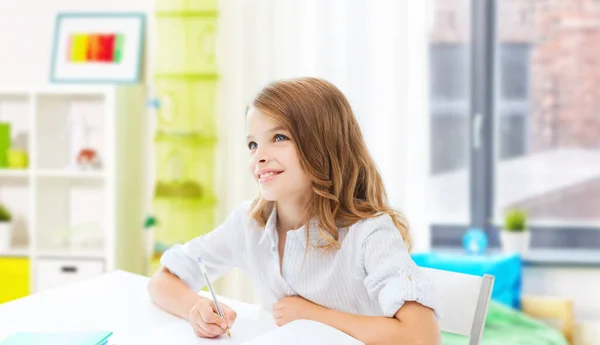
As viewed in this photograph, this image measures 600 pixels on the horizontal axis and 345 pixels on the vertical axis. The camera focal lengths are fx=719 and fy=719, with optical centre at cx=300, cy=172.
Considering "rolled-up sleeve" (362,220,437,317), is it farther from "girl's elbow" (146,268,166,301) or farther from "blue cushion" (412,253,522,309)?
"blue cushion" (412,253,522,309)

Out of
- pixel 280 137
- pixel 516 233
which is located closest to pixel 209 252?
pixel 280 137

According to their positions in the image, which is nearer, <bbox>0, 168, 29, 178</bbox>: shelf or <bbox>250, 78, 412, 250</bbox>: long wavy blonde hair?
<bbox>250, 78, 412, 250</bbox>: long wavy blonde hair

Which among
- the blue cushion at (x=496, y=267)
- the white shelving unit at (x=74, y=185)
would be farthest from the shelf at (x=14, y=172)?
the blue cushion at (x=496, y=267)

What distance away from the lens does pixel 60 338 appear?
1105 mm

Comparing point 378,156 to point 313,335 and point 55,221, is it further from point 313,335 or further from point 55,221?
point 313,335

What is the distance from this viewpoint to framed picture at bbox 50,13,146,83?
312 centimetres

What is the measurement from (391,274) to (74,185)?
7.77 feet

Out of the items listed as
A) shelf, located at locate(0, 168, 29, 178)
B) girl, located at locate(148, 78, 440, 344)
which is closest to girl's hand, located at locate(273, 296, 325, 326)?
girl, located at locate(148, 78, 440, 344)

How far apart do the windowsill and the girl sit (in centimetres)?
183

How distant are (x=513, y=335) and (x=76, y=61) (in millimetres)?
2123

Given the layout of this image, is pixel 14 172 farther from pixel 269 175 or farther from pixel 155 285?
pixel 269 175

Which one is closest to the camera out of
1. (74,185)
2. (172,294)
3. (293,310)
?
(293,310)

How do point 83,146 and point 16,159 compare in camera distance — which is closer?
point 16,159

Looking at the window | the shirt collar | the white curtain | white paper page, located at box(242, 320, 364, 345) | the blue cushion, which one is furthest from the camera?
the window
